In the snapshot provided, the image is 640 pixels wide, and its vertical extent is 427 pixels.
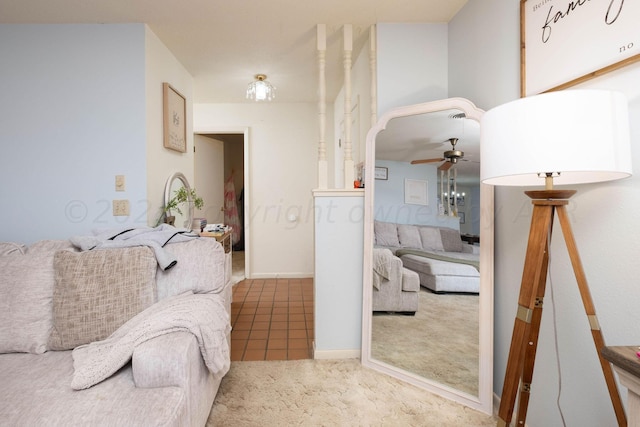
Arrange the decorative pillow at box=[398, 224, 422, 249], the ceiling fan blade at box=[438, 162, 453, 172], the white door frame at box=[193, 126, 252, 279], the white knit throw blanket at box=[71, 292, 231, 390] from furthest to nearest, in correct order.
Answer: the white door frame at box=[193, 126, 252, 279]
the decorative pillow at box=[398, 224, 422, 249]
the ceiling fan blade at box=[438, 162, 453, 172]
the white knit throw blanket at box=[71, 292, 231, 390]

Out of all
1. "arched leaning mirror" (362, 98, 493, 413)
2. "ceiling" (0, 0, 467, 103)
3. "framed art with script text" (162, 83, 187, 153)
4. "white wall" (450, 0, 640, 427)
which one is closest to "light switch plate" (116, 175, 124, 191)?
"framed art with script text" (162, 83, 187, 153)

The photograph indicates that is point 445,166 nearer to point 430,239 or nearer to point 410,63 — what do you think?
point 430,239

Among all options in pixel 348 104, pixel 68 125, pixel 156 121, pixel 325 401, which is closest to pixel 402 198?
pixel 348 104

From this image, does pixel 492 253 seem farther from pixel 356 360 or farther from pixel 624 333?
pixel 356 360

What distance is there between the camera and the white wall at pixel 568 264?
0.99 m

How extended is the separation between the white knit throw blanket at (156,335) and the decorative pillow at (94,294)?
73mm

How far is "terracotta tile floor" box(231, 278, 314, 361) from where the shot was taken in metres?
2.15

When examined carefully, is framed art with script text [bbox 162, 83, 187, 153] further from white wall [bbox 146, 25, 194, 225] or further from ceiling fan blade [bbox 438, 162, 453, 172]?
ceiling fan blade [bbox 438, 162, 453, 172]

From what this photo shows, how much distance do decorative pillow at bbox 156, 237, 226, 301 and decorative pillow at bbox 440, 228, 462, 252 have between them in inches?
49.4

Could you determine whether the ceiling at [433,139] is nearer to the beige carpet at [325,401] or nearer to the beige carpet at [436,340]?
the beige carpet at [436,340]

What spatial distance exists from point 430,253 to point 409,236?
0.53 ft

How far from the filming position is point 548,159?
86 centimetres

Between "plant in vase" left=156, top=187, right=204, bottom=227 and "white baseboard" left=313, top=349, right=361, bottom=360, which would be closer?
"white baseboard" left=313, top=349, right=361, bottom=360

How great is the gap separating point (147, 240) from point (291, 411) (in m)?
1.14
